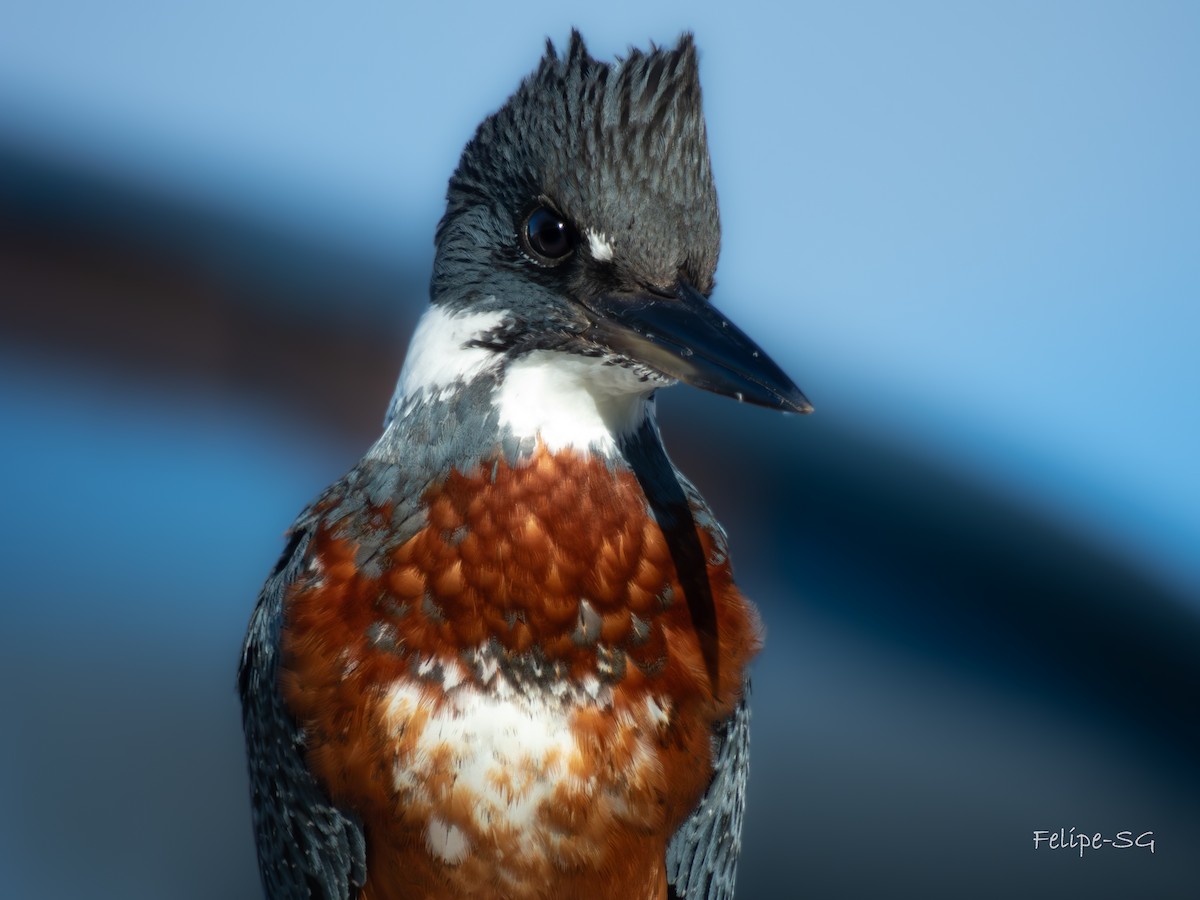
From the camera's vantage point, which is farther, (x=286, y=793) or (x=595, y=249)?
(x=286, y=793)

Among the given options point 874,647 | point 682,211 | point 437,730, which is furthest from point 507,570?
point 874,647

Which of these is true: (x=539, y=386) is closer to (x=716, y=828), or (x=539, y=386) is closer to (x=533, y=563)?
(x=533, y=563)
